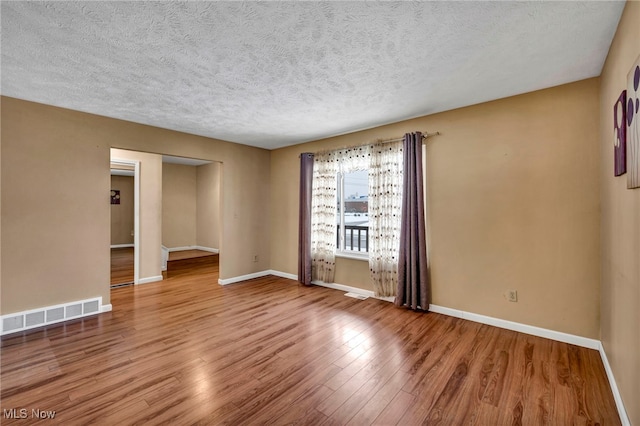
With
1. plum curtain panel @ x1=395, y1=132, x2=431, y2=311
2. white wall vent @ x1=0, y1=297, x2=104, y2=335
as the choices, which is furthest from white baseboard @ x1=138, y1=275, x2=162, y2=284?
plum curtain panel @ x1=395, y1=132, x2=431, y2=311

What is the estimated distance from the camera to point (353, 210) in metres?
4.65

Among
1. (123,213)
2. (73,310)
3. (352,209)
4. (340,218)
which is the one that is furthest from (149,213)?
(123,213)

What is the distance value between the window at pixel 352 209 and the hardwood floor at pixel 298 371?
1.45 m

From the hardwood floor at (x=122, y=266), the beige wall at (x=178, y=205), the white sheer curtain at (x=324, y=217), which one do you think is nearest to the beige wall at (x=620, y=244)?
the white sheer curtain at (x=324, y=217)

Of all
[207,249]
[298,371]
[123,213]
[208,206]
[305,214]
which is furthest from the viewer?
[123,213]

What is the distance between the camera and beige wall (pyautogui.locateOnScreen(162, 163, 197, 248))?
780 cm

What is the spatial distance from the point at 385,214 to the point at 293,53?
7.88 feet

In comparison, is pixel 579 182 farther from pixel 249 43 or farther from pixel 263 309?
pixel 263 309

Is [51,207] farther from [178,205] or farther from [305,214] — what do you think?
[178,205]

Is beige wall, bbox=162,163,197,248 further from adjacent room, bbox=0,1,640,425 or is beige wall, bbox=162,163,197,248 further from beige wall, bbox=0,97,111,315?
beige wall, bbox=0,97,111,315

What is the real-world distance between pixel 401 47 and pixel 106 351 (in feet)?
11.8

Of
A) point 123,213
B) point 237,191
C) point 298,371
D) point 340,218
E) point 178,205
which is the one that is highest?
point 237,191

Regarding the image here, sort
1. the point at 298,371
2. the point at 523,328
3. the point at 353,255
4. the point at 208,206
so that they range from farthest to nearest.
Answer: the point at 208,206 < the point at 353,255 < the point at 523,328 < the point at 298,371

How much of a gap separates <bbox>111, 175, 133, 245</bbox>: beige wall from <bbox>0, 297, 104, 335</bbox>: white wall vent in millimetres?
6098
